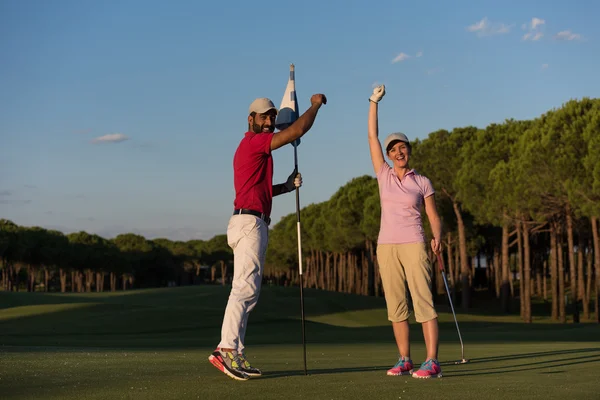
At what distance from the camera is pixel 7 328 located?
106 feet

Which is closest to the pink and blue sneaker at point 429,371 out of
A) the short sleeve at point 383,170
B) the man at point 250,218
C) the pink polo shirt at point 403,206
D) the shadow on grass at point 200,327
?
the pink polo shirt at point 403,206

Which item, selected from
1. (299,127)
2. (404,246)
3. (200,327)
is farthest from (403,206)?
(200,327)

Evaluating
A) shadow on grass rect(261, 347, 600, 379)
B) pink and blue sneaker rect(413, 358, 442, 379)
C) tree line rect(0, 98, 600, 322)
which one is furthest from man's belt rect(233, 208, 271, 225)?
tree line rect(0, 98, 600, 322)

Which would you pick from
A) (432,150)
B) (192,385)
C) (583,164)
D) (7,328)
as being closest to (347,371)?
(192,385)

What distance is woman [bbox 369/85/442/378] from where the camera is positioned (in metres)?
9.38

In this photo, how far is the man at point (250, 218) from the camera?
877cm

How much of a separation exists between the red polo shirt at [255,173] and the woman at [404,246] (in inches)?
52.6

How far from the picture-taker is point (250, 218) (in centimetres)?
894

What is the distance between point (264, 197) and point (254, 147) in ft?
1.82

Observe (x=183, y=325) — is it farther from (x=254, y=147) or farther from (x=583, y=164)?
(x=254, y=147)

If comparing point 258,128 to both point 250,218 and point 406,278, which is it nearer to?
point 250,218

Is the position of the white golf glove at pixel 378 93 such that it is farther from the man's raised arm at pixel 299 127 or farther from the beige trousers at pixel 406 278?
the beige trousers at pixel 406 278

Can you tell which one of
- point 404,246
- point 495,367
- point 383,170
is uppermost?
point 383,170

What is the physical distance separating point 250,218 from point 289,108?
5.47 feet
